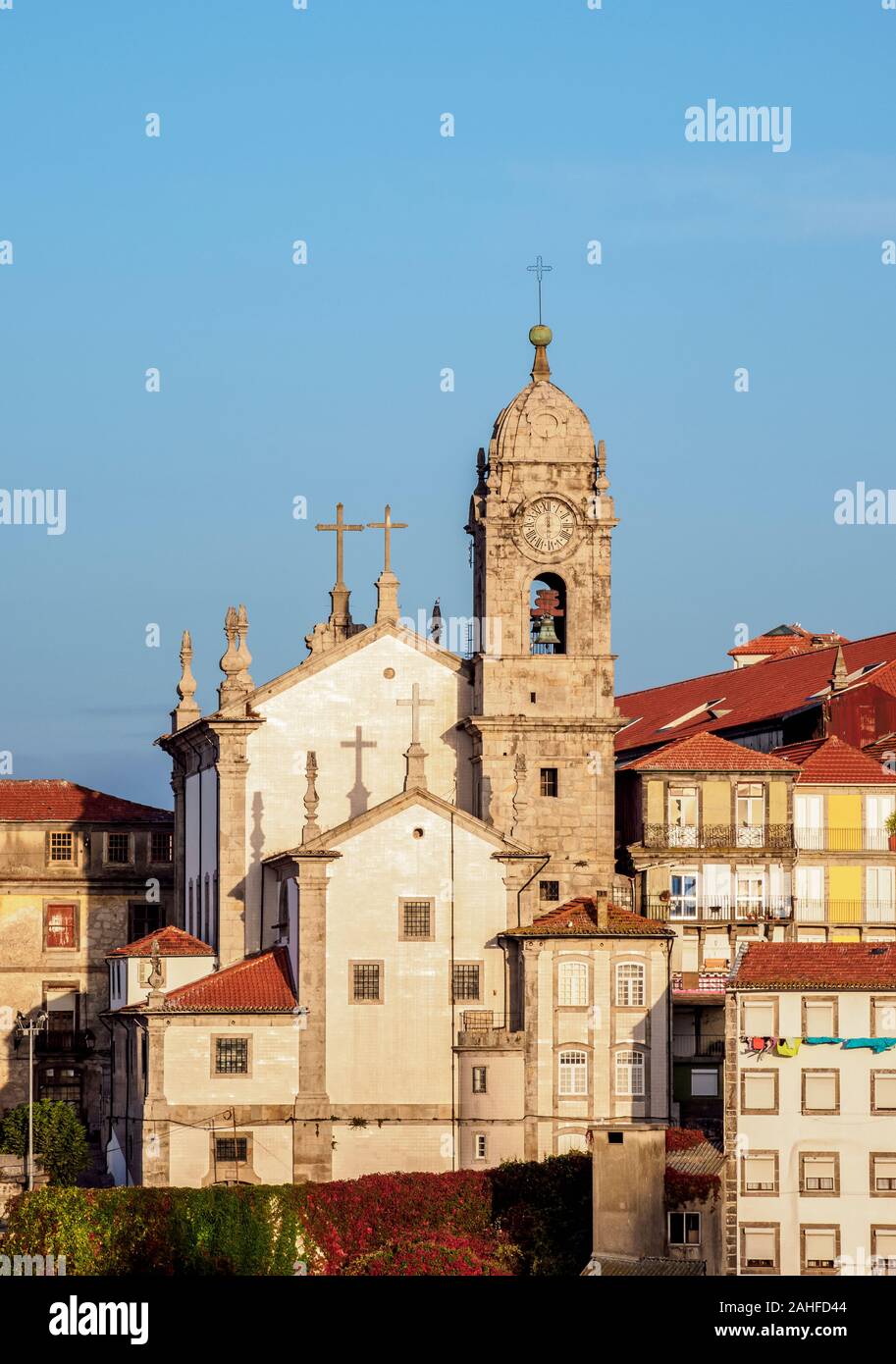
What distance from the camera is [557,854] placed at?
97125 mm

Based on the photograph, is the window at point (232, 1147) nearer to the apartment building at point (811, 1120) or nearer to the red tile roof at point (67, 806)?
the apartment building at point (811, 1120)

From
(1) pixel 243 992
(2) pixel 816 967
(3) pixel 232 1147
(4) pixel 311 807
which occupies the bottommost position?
(3) pixel 232 1147

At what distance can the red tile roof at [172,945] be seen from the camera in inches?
3893

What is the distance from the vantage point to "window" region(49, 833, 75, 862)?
4560 inches

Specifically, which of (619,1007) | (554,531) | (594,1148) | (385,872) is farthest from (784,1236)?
(554,531)

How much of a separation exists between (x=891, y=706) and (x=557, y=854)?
20.4 meters

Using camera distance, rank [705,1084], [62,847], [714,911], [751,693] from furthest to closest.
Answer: [751,693]
[62,847]
[714,911]
[705,1084]

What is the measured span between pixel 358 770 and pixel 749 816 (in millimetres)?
13041

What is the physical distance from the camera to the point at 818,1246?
3164 inches

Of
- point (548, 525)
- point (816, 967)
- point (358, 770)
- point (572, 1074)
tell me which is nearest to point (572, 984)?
point (572, 1074)

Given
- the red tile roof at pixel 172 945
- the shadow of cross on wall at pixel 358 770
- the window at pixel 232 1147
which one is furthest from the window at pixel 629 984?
the red tile roof at pixel 172 945

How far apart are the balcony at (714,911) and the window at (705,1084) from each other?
7885mm

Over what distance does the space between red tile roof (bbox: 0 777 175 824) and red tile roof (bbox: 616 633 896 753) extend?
18924 mm

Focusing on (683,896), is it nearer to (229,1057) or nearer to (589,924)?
(589,924)
